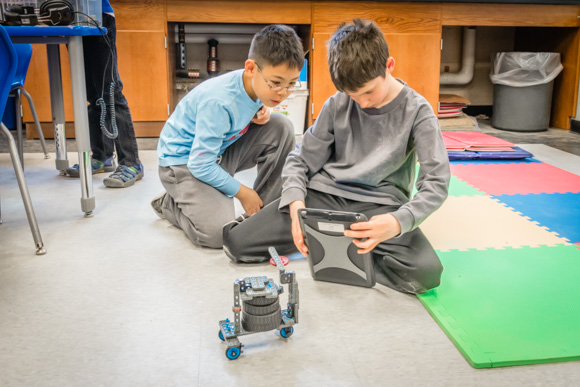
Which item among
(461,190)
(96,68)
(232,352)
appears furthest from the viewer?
(96,68)

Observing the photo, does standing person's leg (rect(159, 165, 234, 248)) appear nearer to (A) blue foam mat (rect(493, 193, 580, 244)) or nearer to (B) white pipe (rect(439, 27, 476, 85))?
(A) blue foam mat (rect(493, 193, 580, 244))

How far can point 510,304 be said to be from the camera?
129 cm

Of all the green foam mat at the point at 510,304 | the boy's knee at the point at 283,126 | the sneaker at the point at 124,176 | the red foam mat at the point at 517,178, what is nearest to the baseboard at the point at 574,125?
the red foam mat at the point at 517,178

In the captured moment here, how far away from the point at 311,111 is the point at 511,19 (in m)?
1.37

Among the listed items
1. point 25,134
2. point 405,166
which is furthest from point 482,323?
point 25,134

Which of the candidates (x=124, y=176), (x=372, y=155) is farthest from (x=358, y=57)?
(x=124, y=176)

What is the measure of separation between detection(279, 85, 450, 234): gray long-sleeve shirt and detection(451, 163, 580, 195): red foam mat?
89 cm

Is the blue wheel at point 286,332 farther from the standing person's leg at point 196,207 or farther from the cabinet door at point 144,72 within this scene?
the cabinet door at point 144,72

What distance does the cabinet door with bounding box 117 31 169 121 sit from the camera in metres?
3.33

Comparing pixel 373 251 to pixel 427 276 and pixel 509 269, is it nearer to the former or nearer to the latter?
pixel 427 276

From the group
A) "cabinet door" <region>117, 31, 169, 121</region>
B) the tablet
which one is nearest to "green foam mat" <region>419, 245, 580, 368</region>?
the tablet

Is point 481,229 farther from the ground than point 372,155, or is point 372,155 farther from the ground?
point 372,155

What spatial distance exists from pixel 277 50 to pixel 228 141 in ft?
1.13

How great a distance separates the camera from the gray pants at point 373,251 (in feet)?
4.43
